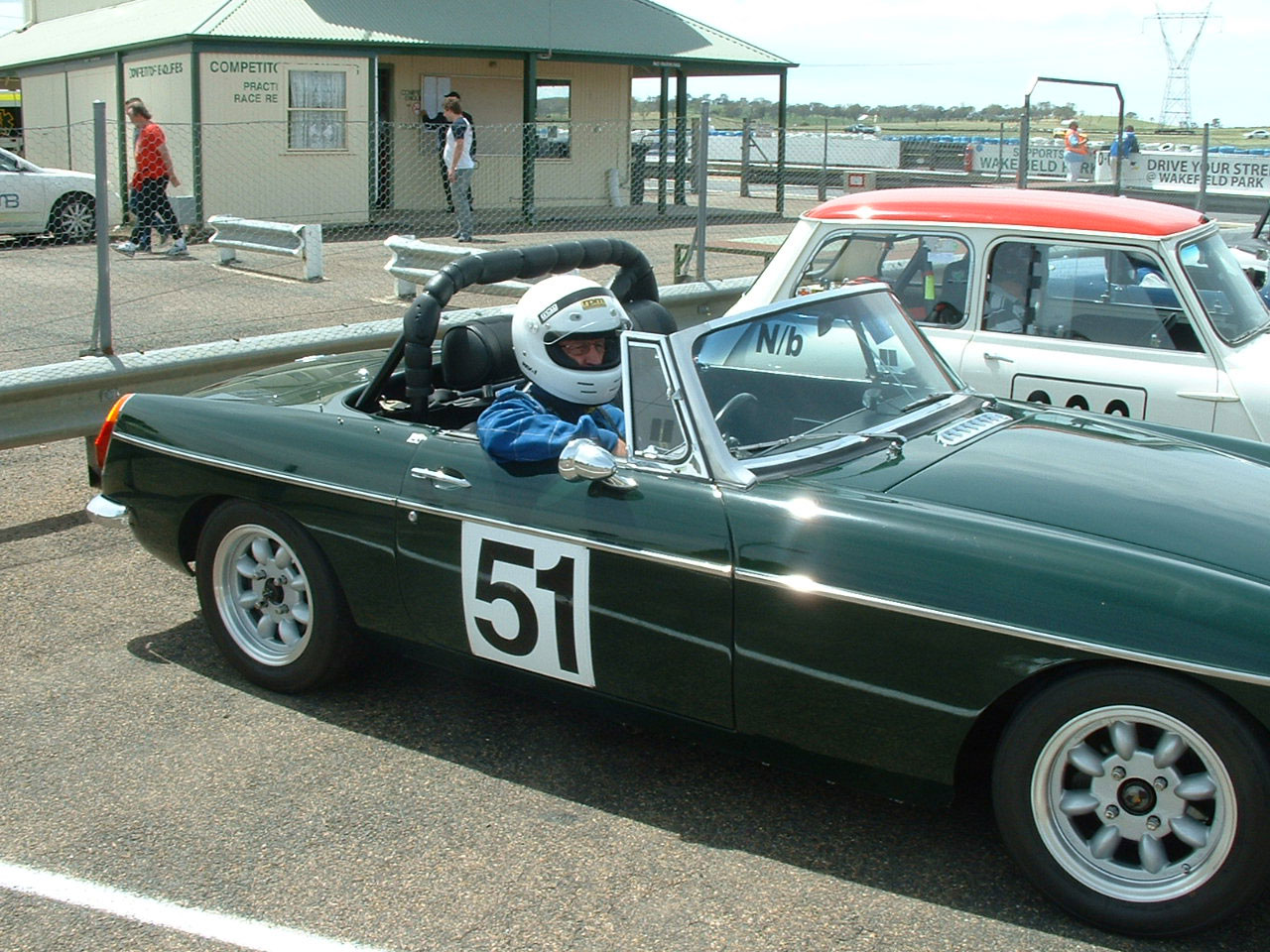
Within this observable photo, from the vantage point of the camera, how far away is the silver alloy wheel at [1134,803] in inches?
120

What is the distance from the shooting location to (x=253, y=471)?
4520 millimetres

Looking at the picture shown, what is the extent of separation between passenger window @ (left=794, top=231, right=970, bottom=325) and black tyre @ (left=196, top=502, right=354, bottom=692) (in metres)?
3.08

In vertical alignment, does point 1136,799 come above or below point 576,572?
below

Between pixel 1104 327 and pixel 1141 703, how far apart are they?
3.44 meters

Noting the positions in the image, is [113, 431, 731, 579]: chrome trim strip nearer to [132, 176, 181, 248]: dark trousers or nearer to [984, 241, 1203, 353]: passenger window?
[984, 241, 1203, 353]: passenger window

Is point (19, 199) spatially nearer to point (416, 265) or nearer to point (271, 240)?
point (271, 240)

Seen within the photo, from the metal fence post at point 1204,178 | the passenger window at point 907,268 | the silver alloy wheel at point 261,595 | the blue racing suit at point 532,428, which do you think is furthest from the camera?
the metal fence post at point 1204,178

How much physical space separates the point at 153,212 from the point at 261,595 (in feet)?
38.8

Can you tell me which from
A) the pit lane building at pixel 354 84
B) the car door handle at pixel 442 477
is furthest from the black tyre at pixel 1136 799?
the pit lane building at pixel 354 84

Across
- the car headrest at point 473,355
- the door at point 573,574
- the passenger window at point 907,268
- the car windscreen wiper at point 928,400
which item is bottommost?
the door at point 573,574

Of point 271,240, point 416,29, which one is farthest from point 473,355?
point 416,29

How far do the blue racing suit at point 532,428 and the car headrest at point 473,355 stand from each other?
0.33 metres

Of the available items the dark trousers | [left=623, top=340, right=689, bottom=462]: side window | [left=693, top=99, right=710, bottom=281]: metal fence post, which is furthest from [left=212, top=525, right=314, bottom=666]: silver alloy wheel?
the dark trousers

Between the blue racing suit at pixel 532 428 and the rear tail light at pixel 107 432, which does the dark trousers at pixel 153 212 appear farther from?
the blue racing suit at pixel 532 428
